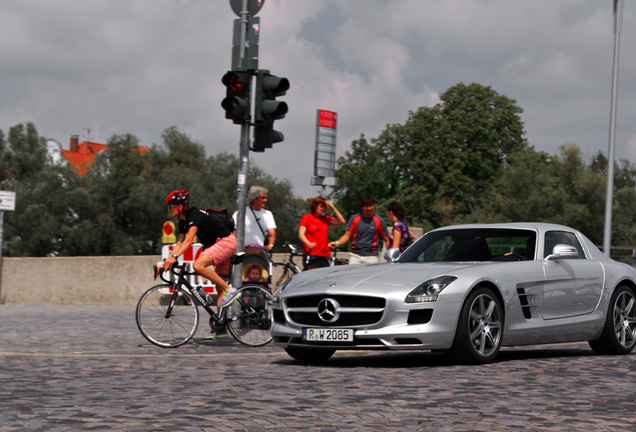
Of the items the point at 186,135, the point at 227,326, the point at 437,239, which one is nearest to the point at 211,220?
the point at 227,326

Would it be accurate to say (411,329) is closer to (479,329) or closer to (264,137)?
(479,329)

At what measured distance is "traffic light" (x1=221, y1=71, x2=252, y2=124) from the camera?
10.3m

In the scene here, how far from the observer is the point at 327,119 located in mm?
19203

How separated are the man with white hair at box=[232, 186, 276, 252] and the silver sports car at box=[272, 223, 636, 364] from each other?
2748 millimetres

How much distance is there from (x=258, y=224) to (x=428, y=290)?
4.46 metres

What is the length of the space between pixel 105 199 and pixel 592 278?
207 ft

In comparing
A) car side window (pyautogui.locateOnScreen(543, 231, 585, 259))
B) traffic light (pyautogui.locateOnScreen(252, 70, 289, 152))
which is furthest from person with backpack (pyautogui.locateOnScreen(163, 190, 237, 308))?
car side window (pyautogui.locateOnScreen(543, 231, 585, 259))

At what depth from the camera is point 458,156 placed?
207 ft

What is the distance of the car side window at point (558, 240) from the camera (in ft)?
28.6

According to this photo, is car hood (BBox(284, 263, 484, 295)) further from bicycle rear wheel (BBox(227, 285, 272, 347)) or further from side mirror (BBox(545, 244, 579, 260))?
bicycle rear wheel (BBox(227, 285, 272, 347))

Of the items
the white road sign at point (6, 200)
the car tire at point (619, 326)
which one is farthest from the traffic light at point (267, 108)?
the white road sign at point (6, 200)

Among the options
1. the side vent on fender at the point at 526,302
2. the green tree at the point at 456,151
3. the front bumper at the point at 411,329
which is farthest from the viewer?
the green tree at the point at 456,151

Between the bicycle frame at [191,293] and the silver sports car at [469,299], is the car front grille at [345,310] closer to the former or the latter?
the silver sports car at [469,299]

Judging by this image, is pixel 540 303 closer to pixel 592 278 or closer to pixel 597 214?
pixel 592 278
